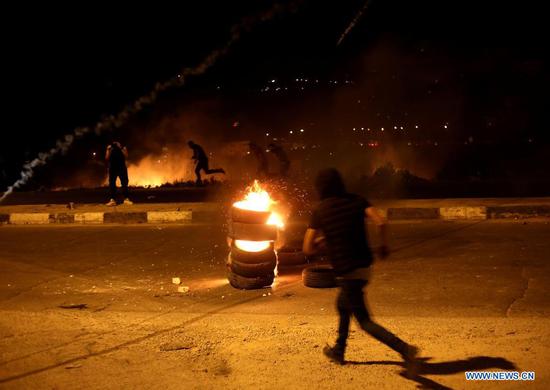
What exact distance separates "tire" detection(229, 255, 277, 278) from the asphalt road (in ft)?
0.76

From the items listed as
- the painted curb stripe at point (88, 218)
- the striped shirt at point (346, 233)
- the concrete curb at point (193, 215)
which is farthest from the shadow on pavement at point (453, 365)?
the painted curb stripe at point (88, 218)

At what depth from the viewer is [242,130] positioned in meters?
34.3

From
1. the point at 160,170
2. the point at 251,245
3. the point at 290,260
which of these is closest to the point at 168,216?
the point at 290,260

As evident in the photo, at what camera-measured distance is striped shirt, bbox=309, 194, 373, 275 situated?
475 cm

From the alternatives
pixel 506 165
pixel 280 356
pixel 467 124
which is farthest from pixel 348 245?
pixel 467 124

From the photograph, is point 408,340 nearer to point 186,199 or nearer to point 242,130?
point 186,199

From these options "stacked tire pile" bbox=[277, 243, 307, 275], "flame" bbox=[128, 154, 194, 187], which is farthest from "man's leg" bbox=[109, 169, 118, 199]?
"flame" bbox=[128, 154, 194, 187]

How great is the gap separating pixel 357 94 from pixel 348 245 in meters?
29.7

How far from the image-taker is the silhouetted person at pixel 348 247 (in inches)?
187

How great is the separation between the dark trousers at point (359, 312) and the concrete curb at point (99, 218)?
982cm

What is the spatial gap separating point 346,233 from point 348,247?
0.33ft

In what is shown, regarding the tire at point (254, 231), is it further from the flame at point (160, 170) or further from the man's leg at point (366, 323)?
the flame at point (160, 170)

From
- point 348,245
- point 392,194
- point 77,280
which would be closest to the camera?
point 348,245

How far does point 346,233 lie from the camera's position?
4.77 meters
